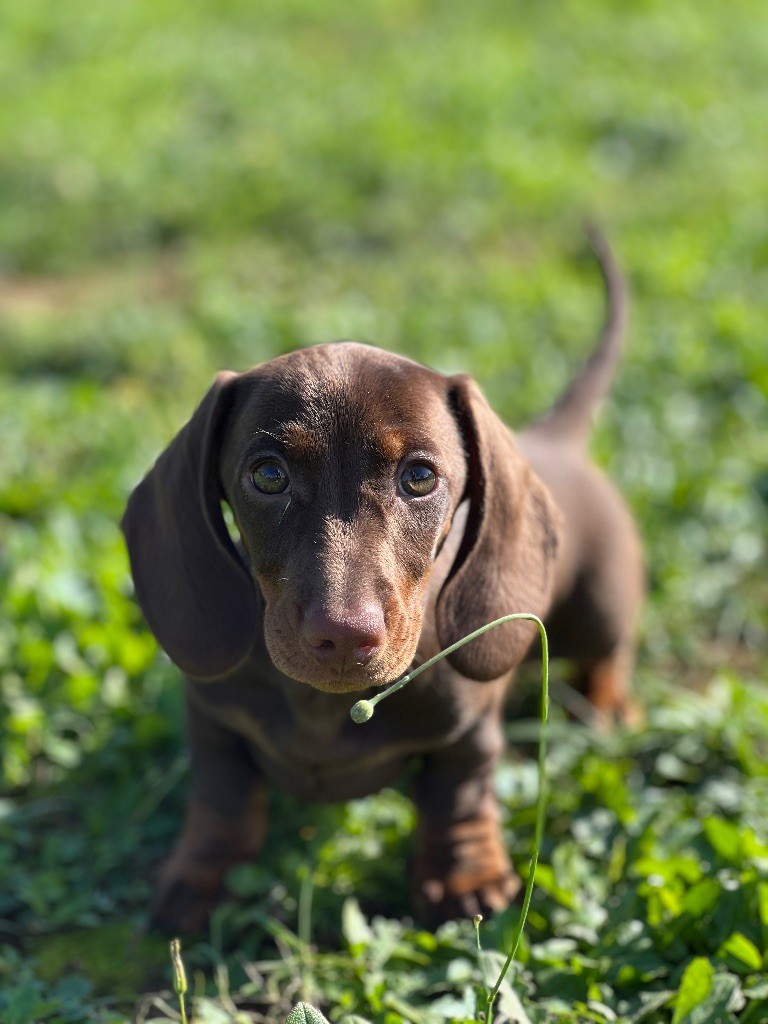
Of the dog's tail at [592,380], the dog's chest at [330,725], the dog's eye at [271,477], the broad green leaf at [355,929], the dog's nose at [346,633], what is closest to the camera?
the dog's nose at [346,633]

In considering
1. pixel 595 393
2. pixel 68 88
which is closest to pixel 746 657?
pixel 595 393

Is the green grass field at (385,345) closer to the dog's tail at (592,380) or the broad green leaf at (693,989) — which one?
the broad green leaf at (693,989)

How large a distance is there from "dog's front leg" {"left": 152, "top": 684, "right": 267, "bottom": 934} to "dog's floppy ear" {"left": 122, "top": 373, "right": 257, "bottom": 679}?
368 millimetres

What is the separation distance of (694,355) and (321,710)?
338 centimetres

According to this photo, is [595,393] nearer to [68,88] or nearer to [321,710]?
[321,710]

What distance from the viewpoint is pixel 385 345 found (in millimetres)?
5719

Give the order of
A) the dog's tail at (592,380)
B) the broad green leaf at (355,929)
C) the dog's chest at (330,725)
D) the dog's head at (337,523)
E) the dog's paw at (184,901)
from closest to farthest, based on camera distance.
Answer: the dog's head at (337,523) < the dog's chest at (330,725) < the broad green leaf at (355,929) < the dog's paw at (184,901) < the dog's tail at (592,380)

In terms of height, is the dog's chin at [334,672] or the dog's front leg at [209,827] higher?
the dog's chin at [334,672]

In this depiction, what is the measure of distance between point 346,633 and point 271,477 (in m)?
0.40

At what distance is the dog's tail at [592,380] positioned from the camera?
383 centimetres

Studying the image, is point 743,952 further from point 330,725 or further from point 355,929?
point 330,725

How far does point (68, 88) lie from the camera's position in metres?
9.03

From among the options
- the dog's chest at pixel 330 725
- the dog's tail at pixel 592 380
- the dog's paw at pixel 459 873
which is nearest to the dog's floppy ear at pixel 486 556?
the dog's chest at pixel 330 725

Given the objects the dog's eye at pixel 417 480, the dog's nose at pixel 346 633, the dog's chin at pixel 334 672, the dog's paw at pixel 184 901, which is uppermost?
the dog's eye at pixel 417 480
